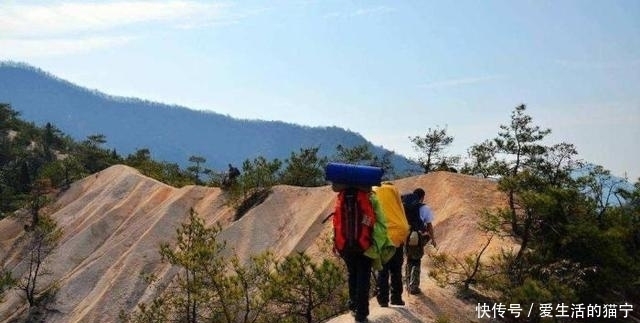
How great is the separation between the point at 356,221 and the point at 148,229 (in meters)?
38.3

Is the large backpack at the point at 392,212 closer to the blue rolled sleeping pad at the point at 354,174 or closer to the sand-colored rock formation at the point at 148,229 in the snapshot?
the blue rolled sleeping pad at the point at 354,174

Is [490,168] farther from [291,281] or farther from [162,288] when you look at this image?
[291,281]

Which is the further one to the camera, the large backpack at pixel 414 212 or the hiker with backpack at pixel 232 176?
the hiker with backpack at pixel 232 176

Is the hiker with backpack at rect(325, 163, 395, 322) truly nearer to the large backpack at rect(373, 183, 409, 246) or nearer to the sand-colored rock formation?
the large backpack at rect(373, 183, 409, 246)

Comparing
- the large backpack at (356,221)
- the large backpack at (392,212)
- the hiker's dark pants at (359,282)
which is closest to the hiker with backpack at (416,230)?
the large backpack at (392,212)

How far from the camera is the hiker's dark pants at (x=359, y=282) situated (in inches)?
363

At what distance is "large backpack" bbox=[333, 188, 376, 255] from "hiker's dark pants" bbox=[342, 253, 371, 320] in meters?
0.28

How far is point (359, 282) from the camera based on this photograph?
9.23 meters

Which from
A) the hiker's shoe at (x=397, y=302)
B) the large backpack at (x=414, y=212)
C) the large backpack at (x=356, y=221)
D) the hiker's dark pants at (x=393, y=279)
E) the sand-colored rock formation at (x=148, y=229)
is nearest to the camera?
the large backpack at (x=356, y=221)

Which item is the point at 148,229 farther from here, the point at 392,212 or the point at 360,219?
the point at 360,219

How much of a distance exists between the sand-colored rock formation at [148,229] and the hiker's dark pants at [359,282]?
964 cm

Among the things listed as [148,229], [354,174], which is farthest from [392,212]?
[148,229]

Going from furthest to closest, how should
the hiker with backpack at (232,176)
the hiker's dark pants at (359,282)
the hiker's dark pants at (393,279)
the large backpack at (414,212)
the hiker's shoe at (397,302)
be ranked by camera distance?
the hiker with backpack at (232,176) → the large backpack at (414,212) → the hiker's shoe at (397,302) → the hiker's dark pants at (393,279) → the hiker's dark pants at (359,282)

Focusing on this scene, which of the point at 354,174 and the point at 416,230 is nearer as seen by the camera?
the point at 354,174
